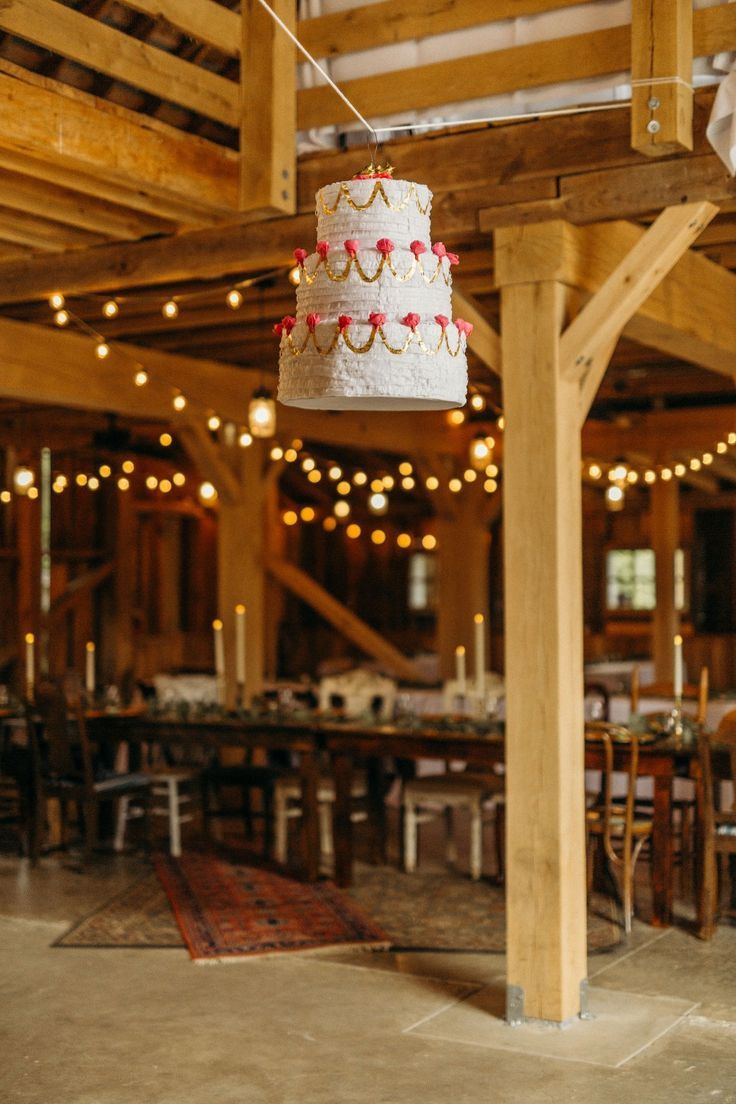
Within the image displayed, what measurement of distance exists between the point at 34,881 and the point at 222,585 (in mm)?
3288

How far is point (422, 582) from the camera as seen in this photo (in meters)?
18.1

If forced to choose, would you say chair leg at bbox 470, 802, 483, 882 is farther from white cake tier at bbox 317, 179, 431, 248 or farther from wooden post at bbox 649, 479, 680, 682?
white cake tier at bbox 317, 179, 431, 248

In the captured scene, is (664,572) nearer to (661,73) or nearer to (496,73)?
(496,73)

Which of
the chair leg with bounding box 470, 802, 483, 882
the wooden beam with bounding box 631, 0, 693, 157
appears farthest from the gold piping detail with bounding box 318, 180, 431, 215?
the chair leg with bounding box 470, 802, 483, 882

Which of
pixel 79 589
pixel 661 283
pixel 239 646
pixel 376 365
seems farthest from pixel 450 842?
pixel 79 589

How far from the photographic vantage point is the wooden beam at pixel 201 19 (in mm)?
5465

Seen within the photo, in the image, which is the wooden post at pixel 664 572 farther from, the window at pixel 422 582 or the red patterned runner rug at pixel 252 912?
the window at pixel 422 582

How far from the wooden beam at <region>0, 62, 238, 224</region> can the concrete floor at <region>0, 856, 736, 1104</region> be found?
3.42m

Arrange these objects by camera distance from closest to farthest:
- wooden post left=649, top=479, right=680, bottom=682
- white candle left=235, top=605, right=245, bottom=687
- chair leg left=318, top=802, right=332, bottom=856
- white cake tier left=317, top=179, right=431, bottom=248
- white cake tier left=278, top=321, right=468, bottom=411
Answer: white cake tier left=278, top=321, right=468, bottom=411 < white cake tier left=317, top=179, right=431, bottom=248 < chair leg left=318, top=802, right=332, bottom=856 < white candle left=235, top=605, right=245, bottom=687 < wooden post left=649, top=479, right=680, bottom=682

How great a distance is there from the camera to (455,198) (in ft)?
20.0

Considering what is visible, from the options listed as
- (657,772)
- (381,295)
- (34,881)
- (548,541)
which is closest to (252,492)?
(34,881)

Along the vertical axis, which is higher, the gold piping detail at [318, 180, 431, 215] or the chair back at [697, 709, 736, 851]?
the gold piping detail at [318, 180, 431, 215]

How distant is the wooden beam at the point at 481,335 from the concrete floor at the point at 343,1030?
2.72m

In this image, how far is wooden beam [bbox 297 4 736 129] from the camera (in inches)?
209
